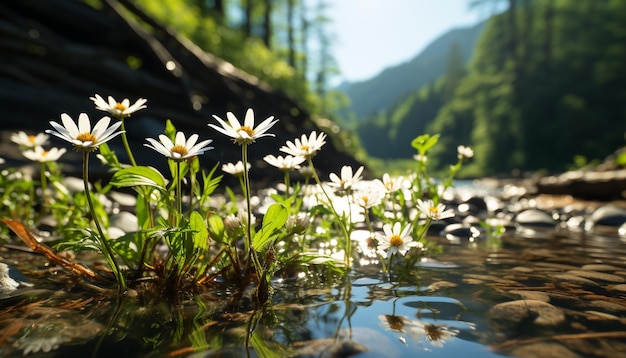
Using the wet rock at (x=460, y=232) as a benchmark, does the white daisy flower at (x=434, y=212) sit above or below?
above

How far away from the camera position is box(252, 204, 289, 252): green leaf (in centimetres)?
159

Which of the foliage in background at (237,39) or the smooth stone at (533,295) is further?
the foliage in background at (237,39)

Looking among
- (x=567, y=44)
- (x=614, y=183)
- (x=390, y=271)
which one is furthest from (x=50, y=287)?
(x=567, y=44)

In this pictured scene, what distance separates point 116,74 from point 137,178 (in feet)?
19.3

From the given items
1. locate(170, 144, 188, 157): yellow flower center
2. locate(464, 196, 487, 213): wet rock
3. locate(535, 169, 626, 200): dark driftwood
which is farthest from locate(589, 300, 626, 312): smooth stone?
locate(535, 169, 626, 200): dark driftwood

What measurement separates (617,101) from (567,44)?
8494mm

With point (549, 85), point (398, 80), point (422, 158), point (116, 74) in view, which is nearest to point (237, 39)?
point (116, 74)

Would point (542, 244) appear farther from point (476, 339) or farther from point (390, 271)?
point (476, 339)

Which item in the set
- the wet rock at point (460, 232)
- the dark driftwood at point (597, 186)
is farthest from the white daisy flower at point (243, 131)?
the dark driftwood at point (597, 186)

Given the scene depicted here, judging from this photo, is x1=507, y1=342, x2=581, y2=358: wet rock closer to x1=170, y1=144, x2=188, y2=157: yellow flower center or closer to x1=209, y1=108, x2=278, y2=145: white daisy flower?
x1=209, y1=108, x2=278, y2=145: white daisy flower

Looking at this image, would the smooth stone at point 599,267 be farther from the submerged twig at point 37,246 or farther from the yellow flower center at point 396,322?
the submerged twig at point 37,246

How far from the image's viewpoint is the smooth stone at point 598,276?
193 centimetres

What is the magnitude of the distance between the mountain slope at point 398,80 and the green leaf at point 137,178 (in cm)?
15762

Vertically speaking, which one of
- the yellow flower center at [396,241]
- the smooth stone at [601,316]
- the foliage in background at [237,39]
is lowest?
the smooth stone at [601,316]
